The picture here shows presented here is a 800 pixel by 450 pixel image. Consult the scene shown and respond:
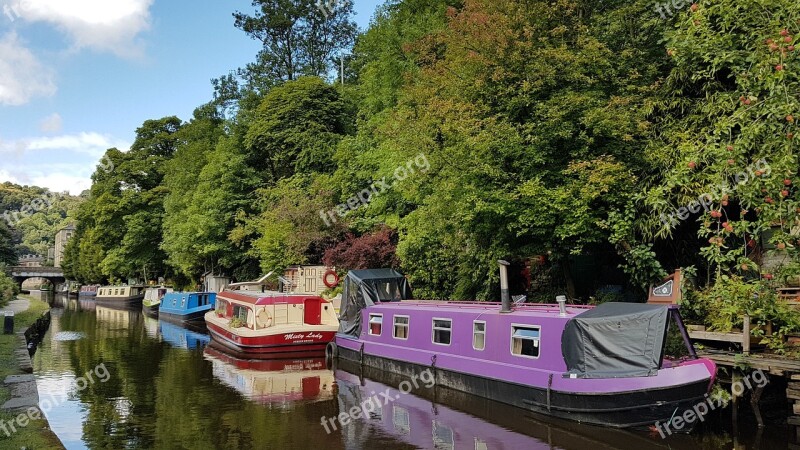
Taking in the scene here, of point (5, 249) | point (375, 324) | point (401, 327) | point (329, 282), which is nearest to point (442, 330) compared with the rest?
point (401, 327)

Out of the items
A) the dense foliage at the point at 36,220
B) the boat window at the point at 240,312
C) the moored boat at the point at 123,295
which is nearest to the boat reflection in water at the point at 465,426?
the boat window at the point at 240,312

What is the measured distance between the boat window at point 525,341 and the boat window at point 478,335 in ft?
3.37

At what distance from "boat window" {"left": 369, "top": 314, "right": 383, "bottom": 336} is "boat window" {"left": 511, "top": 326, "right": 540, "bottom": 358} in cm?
622

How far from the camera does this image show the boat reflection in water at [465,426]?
11.2m

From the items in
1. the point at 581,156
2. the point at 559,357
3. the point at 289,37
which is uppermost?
the point at 289,37

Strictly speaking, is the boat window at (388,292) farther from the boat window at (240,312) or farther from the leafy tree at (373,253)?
the boat window at (240,312)

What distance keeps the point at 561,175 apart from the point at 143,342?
23.0 m

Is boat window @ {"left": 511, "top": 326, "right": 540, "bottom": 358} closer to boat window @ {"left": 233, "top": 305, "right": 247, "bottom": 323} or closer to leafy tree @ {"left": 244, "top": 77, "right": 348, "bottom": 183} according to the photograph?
boat window @ {"left": 233, "top": 305, "right": 247, "bottom": 323}

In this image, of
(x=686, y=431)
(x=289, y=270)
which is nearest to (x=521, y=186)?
(x=686, y=431)

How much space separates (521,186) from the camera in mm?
16266

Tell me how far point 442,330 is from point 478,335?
1.59m

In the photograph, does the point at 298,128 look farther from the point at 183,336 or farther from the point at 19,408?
the point at 19,408

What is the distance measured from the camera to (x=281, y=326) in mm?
23281

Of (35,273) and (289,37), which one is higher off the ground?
(289,37)
